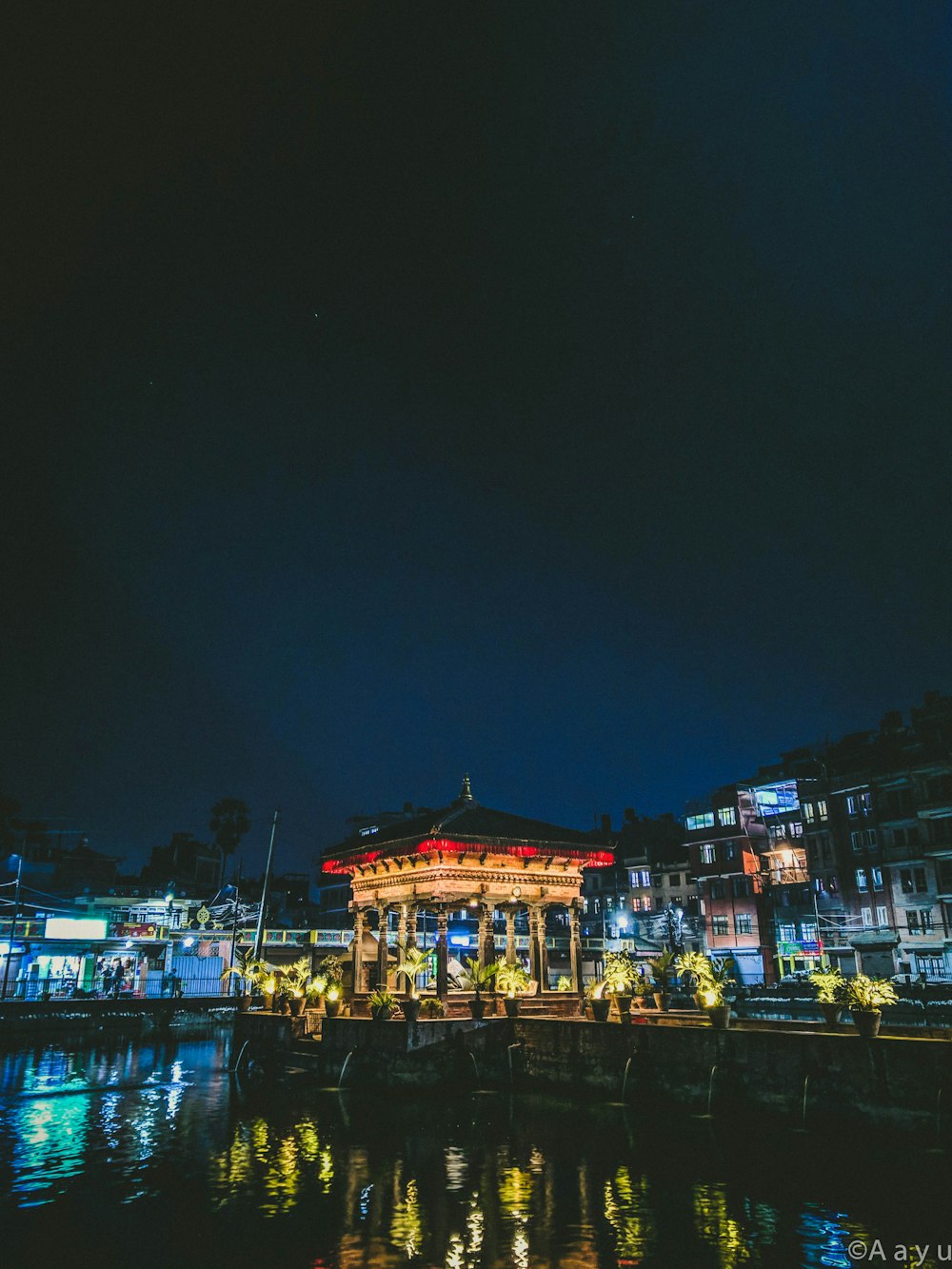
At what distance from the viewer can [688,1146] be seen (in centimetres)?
1602

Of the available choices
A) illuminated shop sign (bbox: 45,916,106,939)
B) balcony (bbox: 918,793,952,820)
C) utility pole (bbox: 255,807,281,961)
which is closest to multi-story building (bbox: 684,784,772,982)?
balcony (bbox: 918,793,952,820)

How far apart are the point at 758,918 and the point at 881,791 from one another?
1612 centimetres

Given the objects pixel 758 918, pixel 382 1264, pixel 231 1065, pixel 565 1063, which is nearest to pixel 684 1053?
pixel 565 1063

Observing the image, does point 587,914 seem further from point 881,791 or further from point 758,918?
point 881,791

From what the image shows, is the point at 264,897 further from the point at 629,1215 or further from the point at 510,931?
the point at 629,1215

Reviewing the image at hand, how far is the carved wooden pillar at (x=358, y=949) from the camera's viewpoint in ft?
97.9

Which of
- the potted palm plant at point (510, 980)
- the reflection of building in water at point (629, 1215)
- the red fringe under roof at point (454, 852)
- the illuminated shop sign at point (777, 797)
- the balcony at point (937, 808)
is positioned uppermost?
the illuminated shop sign at point (777, 797)

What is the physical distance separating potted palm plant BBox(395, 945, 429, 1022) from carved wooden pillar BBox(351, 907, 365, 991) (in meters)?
→ 3.97

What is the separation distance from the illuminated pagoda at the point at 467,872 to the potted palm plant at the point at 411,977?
70 cm

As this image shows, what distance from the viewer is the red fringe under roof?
86.1 feet

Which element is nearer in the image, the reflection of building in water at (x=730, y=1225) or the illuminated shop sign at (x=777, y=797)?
the reflection of building in water at (x=730, y=1225)

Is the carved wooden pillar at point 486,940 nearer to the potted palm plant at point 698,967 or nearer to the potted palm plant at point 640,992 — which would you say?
the potted palm plant at point 640,992

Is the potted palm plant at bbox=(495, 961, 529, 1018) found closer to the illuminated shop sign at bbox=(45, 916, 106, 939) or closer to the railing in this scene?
the railing

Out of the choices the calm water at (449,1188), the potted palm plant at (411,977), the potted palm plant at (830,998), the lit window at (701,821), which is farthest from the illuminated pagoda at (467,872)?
the lit window at (701,821)
